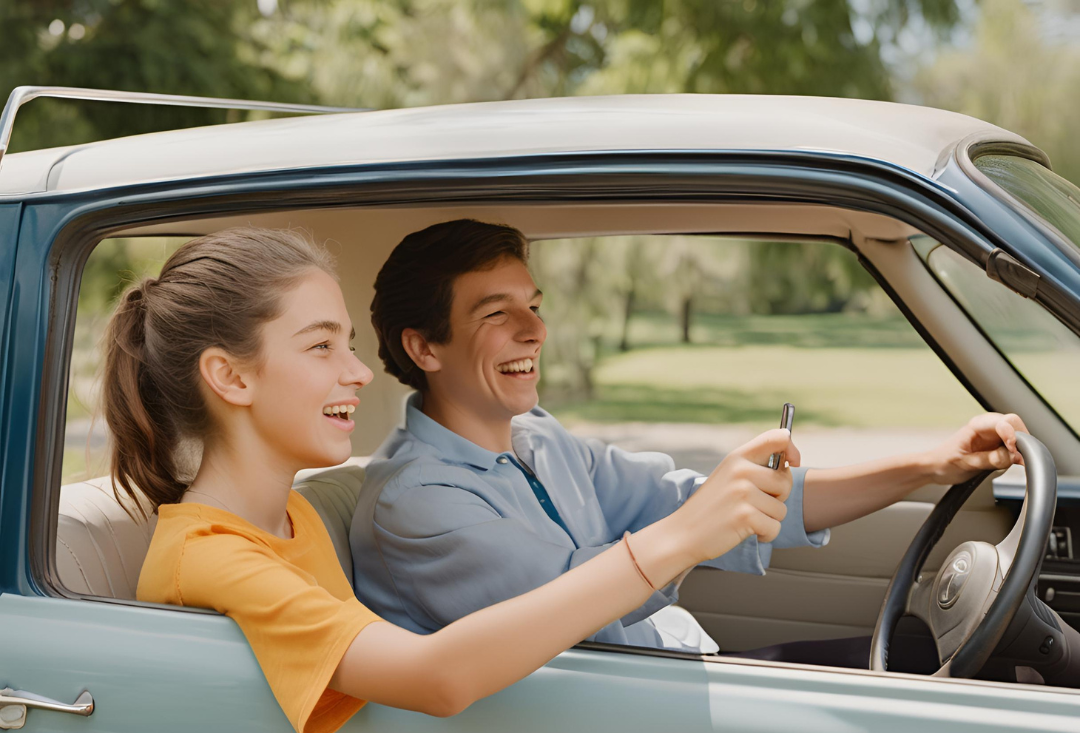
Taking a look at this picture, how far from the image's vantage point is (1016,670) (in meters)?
1.50

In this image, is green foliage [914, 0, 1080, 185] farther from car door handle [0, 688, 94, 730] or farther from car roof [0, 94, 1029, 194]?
car door handle [0, 688, 94, 730]

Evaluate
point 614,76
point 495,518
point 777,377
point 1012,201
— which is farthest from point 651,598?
point 777,377

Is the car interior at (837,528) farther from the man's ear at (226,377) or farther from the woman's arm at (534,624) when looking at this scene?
the woman's arm at (534,624)

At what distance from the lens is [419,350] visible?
77.9 inches

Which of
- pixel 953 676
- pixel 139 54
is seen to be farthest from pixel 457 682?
pixel 139 54

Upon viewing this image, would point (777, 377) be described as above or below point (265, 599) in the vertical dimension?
above

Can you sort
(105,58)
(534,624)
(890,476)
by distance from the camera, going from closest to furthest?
(534,624) → (890,476) → (105,58)

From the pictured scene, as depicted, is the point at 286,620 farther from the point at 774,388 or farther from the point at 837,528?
the point at 774,388

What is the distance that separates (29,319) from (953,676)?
1418 millimetres

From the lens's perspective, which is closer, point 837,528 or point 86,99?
point 86,99

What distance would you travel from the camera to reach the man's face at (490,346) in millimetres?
1926

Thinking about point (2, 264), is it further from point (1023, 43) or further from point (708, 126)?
point (1023, 43)

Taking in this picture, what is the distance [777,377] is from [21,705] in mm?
16472

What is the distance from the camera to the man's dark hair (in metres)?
1.94
